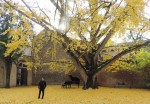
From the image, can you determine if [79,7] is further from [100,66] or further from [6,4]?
[100,66]

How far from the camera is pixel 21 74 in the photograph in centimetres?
3475

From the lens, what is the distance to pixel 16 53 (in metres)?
29.4

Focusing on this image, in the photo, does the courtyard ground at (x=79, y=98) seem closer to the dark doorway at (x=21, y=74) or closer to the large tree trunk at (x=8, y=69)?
the large tree trunk at (x=8, y=69)

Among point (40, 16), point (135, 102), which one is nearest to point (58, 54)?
point (40, 16)

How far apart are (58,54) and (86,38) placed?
498 inches

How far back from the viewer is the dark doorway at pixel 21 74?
34.2 meters

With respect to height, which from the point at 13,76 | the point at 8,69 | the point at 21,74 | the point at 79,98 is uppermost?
the point at 8,69

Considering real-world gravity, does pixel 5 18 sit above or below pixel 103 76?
above

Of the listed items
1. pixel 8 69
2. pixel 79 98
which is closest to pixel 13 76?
pixel 8 69

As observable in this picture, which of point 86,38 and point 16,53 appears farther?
point 16,53

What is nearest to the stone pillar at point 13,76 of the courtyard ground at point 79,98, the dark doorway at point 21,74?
the dark doorway at point 21,74

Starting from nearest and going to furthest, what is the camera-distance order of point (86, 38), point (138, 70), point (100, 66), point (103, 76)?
A: point (86, 38), point (100, 66), point (138, 70), point (103, 76)

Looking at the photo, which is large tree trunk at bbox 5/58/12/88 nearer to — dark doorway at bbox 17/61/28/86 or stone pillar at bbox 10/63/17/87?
stone pillar at bbox 10/63/17/87

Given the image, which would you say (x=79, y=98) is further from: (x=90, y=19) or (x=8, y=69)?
(x=8, y=69)
